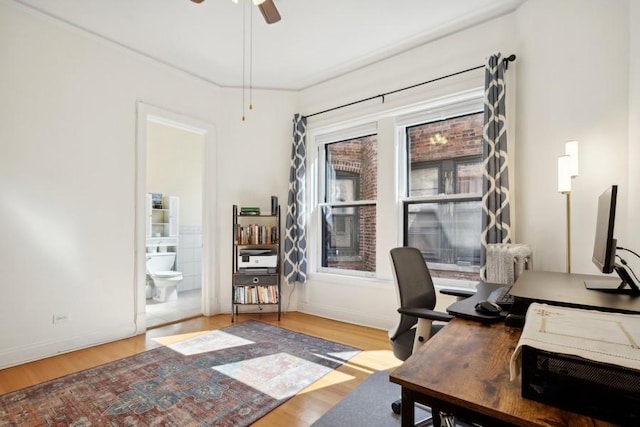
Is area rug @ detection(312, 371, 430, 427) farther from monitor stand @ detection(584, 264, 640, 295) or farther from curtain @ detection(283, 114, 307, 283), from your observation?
curtain @ detection(283, 114, 307, 283)

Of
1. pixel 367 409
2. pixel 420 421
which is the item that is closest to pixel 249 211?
pixel 367 409

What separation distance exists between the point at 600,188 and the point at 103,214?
4178 mm

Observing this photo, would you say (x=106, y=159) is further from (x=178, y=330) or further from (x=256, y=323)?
(x=256, y=323)

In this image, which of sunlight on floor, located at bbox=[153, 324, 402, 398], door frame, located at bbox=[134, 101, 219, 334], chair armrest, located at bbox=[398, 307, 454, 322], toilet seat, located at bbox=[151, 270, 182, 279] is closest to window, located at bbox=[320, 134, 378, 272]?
sunlight on floor, located at bbox=[153, 324, 402, 398]

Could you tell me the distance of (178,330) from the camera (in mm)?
3408

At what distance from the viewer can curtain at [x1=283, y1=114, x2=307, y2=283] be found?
400 cm

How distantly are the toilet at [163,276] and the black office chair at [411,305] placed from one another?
3.79 meters

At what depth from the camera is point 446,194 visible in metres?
3.16

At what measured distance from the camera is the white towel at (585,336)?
0.63 m

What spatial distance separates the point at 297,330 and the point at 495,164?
2549 mm

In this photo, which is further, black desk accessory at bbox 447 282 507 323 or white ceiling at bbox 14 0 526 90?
white ceiling at bbox 14 0 526 90

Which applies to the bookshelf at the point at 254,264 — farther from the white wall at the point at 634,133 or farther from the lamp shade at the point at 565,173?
the white wall at the point at 634,133

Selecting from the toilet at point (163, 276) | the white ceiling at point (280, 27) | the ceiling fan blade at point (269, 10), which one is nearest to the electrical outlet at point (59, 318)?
the toilet at point (163, 276)

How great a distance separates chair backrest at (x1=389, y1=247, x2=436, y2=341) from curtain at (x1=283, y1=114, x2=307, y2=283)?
83.9 inches
